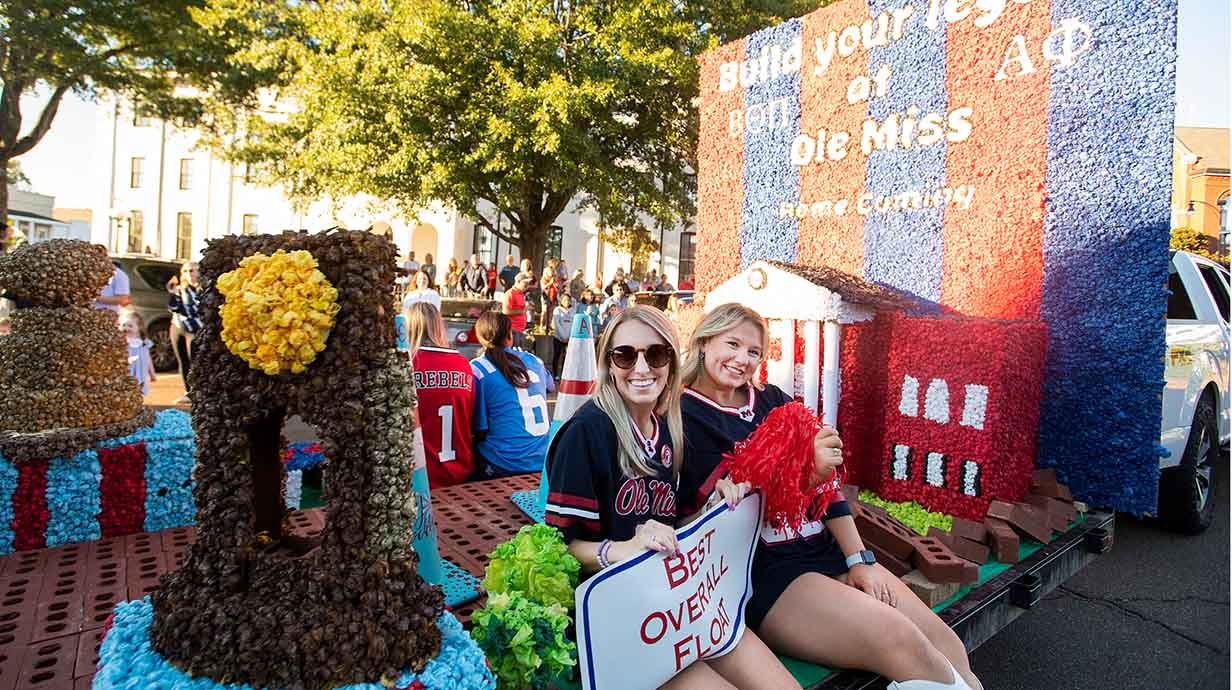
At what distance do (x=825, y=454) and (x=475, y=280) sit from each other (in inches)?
697

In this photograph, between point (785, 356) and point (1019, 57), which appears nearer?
point (1019, 57)

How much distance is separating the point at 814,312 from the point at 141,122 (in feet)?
124

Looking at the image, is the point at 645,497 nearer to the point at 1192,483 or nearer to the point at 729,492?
the point at 729,492

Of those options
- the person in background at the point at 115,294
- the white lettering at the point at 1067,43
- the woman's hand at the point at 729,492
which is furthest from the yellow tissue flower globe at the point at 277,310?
the person in background at the point at 115,294

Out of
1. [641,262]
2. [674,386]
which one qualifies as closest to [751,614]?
[674,386]

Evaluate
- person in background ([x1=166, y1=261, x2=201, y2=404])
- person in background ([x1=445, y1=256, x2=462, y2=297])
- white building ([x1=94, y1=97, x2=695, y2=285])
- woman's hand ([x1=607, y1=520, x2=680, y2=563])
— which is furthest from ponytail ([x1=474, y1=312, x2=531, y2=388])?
white building ([x1=94, y1=97, x2=695, y2=285])

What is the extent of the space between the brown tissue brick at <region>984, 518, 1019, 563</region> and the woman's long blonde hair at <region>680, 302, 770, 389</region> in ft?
5.37

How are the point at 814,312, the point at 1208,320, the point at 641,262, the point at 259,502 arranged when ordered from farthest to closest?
1. the point at 641,262
2. the point at 1208,320
3. the point at 814,312
4. the point at 259,502

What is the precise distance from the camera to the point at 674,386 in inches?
95.2

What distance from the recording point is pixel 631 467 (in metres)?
2.23

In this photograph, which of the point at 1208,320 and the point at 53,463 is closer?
the point at 53,463

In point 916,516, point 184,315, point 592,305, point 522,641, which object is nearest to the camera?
point 522,641

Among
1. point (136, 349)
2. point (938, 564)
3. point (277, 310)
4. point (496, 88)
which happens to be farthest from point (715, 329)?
point (496, 88)

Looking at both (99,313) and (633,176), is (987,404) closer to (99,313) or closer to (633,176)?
(99,313)
